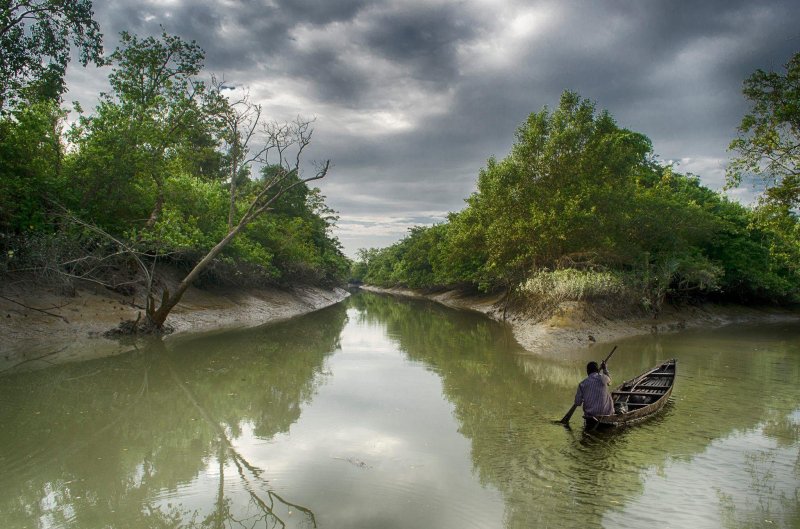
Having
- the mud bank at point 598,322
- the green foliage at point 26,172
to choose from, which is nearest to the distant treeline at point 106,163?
the green foliage at point 26,172

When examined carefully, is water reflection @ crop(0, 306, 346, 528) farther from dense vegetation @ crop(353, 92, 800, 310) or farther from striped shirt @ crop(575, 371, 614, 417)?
dense vegetation @ crop(353, 92, 800, 310)

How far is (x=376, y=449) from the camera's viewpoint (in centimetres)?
883

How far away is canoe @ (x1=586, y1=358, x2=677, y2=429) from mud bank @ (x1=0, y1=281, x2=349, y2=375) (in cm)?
1663

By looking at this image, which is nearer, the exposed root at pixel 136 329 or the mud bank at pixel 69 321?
the mud bank at pixel 69 321

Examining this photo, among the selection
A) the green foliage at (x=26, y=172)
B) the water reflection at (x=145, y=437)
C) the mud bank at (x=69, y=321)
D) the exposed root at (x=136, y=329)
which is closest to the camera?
the water reflection at (x=145, y=437)

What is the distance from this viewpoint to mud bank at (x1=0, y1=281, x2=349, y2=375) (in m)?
16.5

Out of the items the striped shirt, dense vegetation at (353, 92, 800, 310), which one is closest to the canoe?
the striped shirt

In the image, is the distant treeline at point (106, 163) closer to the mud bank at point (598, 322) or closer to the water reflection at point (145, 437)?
the water reflection at point (145, 437)

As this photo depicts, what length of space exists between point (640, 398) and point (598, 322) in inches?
617

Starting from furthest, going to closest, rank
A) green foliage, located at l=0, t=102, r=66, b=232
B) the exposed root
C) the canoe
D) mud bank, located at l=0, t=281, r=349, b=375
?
the exposed root
green foliage, located at l=0, t=102, r=66, b=232
mud bank, located at l=0, t=281, r=349, b=375
the canoe

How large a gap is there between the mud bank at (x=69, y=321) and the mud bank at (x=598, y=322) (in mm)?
17260

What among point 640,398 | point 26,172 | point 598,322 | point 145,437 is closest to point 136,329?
point 26,172

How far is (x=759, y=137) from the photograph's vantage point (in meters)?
14.5

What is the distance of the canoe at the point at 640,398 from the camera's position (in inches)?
381
